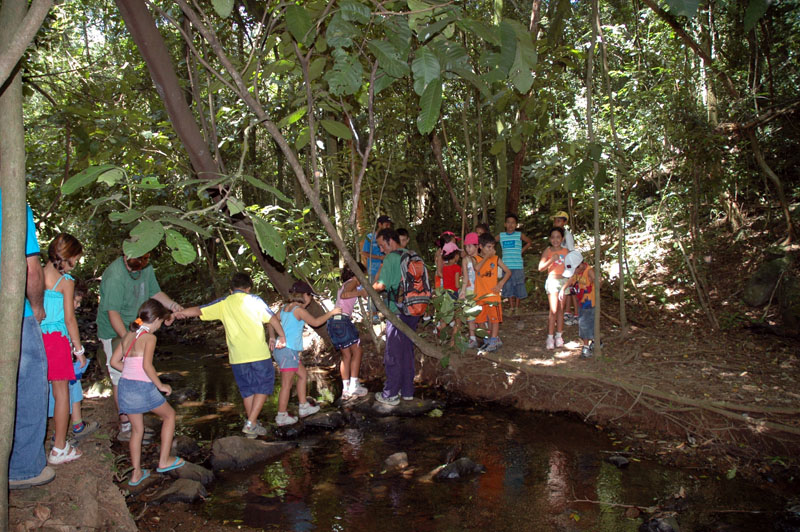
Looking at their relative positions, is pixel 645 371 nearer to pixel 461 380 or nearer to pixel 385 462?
pixel 461 380

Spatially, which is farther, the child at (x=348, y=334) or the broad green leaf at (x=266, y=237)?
the child at (x=348, y=334)

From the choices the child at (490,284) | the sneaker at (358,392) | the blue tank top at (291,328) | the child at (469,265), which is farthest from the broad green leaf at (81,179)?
the child at (490,284)

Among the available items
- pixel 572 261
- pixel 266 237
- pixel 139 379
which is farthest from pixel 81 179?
pixel 572 261

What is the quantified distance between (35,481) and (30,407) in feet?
1.73

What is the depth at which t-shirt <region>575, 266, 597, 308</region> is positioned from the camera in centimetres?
745

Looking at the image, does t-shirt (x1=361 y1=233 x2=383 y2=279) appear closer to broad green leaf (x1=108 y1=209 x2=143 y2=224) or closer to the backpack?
the backpack

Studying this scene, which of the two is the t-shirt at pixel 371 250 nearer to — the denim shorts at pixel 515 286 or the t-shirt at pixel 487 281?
the t-shirt at pixel 487 281

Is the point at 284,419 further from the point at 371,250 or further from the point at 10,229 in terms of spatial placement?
the point at 10,229

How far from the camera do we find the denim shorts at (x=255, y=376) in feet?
19.3

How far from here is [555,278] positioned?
7.82m

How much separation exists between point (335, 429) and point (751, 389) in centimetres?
458

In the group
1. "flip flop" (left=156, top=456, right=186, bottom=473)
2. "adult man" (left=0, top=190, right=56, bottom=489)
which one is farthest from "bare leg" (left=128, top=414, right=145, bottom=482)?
"adult man" (left=0, top=190, right=56, bottom=489)

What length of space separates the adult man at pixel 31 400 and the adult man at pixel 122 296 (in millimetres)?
1820

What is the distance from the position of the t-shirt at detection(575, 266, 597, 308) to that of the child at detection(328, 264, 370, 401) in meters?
2.85
